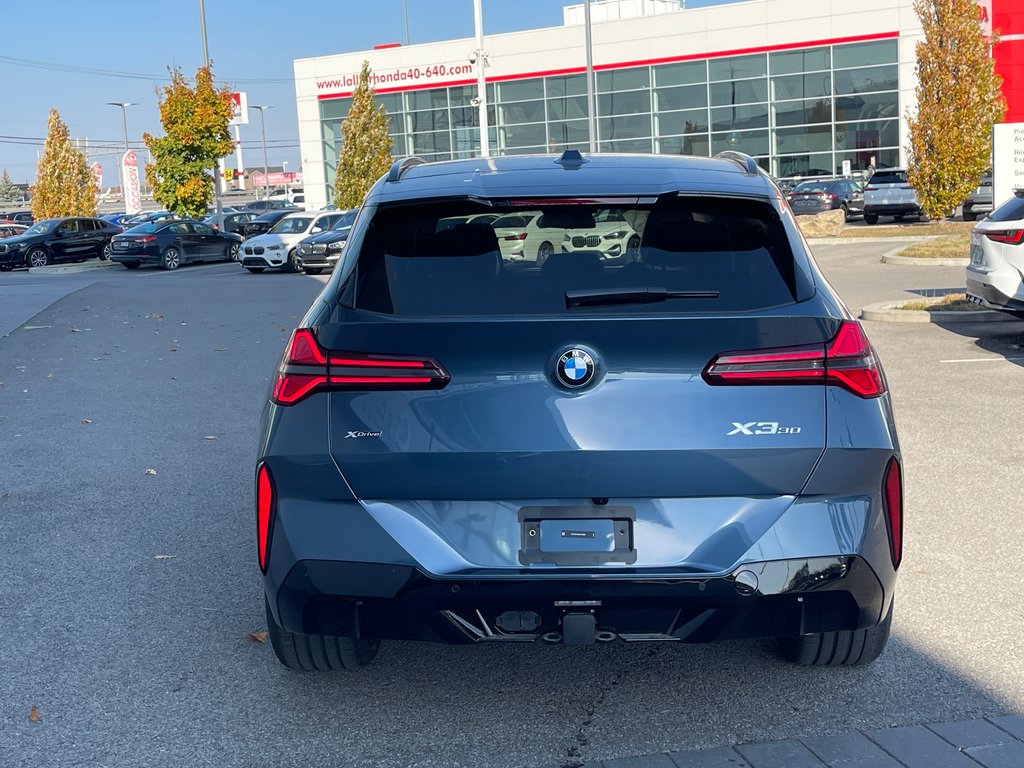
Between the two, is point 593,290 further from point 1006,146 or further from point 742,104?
point 742,104

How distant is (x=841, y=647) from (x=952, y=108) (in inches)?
1188

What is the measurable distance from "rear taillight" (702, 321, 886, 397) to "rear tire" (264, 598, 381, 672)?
1.57 m

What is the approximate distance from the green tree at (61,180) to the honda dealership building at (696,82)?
14.5 meters

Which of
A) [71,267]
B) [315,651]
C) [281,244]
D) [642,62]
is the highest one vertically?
[642,62]

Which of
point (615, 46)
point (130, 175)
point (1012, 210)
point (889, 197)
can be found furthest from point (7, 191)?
point (1012, 210)

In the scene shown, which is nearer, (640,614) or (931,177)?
(640,614)

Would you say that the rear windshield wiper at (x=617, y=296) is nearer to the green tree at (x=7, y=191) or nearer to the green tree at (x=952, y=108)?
the green tree at (x=952, y=108)

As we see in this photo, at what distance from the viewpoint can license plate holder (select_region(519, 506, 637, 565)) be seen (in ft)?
11.0

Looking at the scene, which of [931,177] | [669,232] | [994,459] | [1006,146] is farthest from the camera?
[931,177]

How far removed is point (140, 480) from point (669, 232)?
4979mm

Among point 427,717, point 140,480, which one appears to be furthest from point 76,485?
point 427,717

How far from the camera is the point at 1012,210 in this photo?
39.2ft

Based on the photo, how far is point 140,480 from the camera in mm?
7598

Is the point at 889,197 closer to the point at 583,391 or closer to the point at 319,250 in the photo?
the point at 319,250
